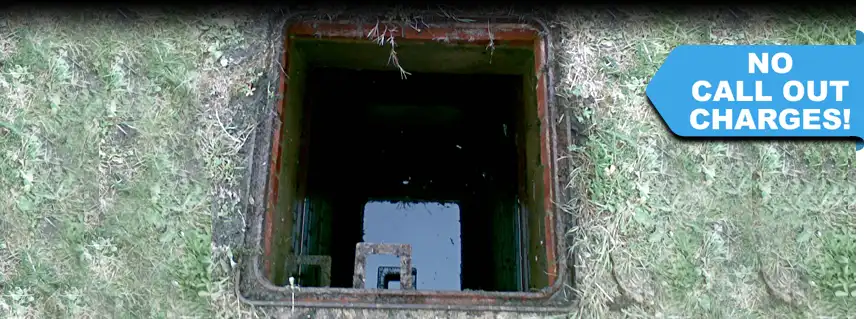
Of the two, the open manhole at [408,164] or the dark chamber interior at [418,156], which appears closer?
the open manhole at [408,164]

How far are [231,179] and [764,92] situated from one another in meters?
1.63

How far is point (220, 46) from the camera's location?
202 cm

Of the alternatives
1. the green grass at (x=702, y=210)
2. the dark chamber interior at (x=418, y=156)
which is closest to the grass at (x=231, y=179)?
the green grass at (x=702, y=210)

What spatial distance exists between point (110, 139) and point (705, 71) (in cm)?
184

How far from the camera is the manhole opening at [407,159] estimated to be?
218 centimetres

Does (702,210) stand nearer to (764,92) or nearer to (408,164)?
(764,92)

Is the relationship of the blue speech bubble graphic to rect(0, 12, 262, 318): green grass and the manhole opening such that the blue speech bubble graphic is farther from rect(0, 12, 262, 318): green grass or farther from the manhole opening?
rect(0, 12, 262, 318): green grass

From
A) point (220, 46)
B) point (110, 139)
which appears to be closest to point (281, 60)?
point (220, 46)

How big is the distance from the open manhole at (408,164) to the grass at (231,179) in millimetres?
121

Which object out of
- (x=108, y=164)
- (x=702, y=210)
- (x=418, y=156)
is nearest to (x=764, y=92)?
(x=702, y=210)

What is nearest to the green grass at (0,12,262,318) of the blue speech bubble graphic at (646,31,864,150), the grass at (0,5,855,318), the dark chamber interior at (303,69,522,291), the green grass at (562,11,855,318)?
the grass at (0,5,855,318)

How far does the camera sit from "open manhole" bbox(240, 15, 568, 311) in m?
1.88

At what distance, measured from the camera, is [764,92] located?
6.22 ft

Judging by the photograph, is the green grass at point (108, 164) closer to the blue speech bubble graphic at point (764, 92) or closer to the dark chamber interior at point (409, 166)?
the dark chamber interior at point (409, 166)
